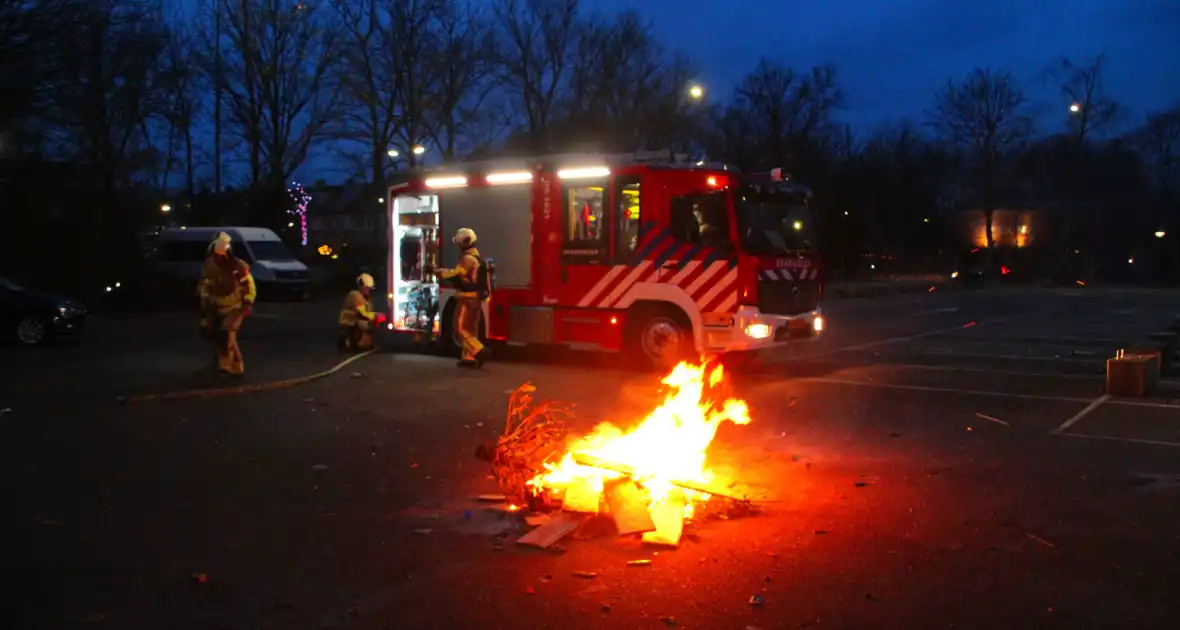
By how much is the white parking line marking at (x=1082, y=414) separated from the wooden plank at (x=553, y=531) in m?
5.52

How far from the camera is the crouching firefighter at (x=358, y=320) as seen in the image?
1711 centimetres

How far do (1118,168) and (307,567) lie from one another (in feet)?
241

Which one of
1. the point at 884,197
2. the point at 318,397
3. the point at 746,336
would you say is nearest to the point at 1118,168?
the point at 884,197

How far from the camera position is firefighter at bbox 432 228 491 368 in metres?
14.9

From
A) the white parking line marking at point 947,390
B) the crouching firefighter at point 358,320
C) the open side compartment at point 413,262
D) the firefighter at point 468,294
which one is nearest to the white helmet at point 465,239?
the firefighter at point 468,294

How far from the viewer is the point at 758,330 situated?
1407cm

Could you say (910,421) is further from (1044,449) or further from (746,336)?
(746,336)

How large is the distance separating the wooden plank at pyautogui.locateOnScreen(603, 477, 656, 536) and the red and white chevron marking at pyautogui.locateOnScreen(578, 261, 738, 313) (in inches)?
306

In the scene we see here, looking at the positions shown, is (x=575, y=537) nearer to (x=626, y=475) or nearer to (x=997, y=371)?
(x=626, y=475)

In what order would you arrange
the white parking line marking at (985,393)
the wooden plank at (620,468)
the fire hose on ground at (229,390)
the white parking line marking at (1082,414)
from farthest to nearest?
the white parking line marking at (985,393), the fire hose on ground at (229,390), the white parking line marking at (1082,414), the wooden plank at (620,468)

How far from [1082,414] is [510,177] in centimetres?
878

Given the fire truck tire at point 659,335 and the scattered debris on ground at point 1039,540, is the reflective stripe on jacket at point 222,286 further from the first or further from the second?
A: the scattered debris on ground at point 1039,540

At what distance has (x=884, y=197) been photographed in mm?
65250

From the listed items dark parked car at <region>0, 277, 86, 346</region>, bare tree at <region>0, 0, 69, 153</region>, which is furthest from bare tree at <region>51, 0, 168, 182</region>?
dark parked car at <region>0, 277, 86, 346</region>
